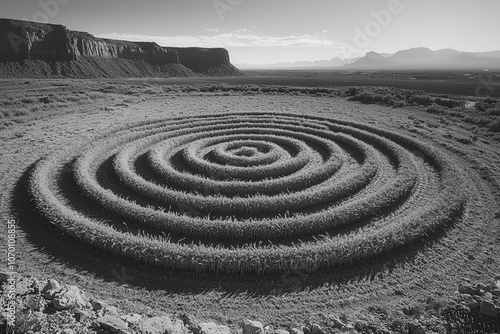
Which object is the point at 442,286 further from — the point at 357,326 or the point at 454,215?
the point at 454,215

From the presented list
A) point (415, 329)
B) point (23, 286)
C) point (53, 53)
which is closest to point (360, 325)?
point (415, 329)

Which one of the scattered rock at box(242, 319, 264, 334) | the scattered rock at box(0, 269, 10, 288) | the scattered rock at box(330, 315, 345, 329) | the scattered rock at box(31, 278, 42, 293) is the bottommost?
the scattered rock at box(330, 315, 345, 329)

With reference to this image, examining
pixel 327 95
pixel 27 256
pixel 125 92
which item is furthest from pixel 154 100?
pixel 27 256

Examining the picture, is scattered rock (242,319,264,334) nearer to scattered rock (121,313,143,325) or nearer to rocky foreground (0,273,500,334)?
rocky foreground (0,273,500,334)

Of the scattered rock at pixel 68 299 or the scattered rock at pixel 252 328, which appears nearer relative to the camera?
the scattered rock at pixel 252 328

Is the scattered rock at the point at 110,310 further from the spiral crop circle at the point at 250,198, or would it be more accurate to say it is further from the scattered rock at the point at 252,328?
the scattered rock at the point at 252,328

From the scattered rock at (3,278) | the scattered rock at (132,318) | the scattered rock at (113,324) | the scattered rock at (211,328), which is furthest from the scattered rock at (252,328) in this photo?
the scattered rock at (3,278)

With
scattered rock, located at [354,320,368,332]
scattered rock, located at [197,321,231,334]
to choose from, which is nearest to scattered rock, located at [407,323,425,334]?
scattered rock, located at [354,320,368,332]
